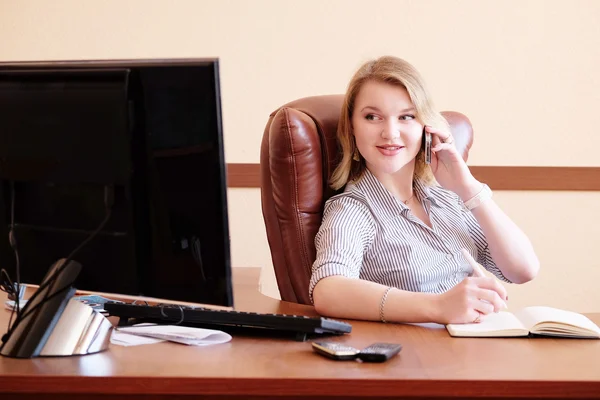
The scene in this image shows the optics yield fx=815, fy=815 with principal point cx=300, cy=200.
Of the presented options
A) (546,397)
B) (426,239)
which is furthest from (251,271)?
(546,397)

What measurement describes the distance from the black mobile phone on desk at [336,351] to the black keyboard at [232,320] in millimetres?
92

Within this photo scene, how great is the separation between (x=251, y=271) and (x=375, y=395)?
1.19 m

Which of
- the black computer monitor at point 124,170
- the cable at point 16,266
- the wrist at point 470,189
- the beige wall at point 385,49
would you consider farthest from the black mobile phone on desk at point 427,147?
the beige wall at point 385,49

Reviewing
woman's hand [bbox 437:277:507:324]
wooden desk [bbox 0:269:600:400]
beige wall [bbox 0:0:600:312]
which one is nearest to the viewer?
wooden desk [bbox 0:269:600:400]

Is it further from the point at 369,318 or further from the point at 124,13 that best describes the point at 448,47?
the point at 369,318

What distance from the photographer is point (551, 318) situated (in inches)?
57.1

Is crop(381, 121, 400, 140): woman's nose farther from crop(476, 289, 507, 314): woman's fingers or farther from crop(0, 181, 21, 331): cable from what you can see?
crop(0, 181, 21, 331): cable

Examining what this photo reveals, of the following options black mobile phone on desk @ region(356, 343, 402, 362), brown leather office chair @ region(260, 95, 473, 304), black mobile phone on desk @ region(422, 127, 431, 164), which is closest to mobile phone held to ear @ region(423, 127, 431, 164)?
black mobile phone on desk @ region(422, 127, 431, 164)

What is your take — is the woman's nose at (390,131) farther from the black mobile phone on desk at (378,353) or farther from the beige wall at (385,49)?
the beige wall at (385,49)

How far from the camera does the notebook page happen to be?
4.71 ft

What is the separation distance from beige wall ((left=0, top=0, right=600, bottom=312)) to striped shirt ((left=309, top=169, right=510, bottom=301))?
1305mm

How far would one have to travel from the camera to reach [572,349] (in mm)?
1349

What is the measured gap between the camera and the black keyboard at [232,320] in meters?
1.37

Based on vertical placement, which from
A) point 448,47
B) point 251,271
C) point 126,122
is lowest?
point 251,271
